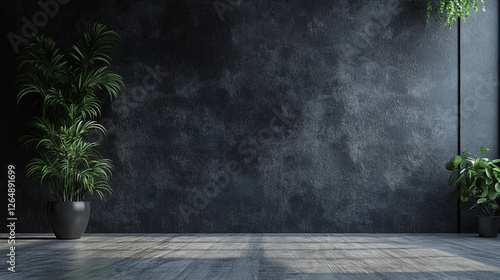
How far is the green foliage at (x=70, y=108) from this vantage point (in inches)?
181

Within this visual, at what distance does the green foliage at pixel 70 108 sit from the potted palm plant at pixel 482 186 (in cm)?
330

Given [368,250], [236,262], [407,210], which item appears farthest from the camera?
[407,210]

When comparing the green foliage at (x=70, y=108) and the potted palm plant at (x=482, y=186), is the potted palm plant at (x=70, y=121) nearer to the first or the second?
the green foliage at (x=70, y=108)

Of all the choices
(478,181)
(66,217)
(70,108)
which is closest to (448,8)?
(478,181)

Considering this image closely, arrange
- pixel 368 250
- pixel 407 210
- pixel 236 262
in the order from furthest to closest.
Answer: pixel 407 210 → pixel 368 250 → pixel 236 262

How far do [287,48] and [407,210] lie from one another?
200cm

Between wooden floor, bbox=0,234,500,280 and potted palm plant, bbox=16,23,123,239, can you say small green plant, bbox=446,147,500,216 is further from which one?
potted palm plant, bbox=16,23,123,239

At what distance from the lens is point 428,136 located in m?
5.10

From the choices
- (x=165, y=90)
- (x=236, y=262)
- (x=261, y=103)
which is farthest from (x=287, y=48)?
(x=236, y=262)

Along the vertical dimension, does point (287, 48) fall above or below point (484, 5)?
below

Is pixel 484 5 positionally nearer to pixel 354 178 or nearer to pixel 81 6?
pixel 354 178

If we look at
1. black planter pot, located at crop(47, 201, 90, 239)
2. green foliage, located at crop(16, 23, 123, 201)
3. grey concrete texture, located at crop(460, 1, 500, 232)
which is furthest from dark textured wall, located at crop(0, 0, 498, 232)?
black planter pot, located at crop(47, 201, 90, 239)

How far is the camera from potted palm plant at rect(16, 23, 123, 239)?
4543 millimetres

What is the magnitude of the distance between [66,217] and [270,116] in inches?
83.5
